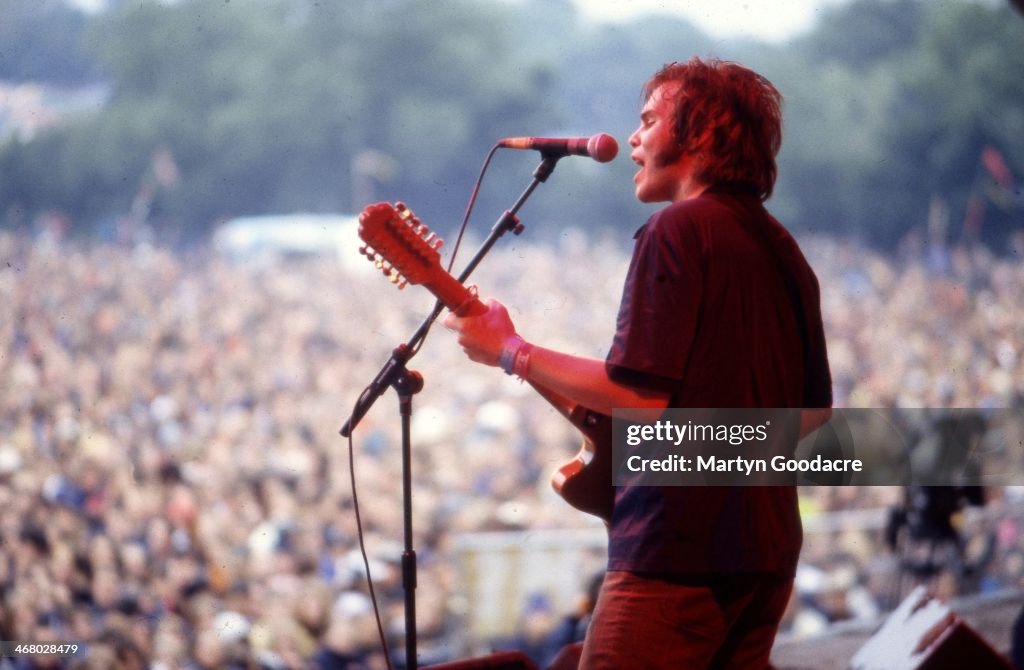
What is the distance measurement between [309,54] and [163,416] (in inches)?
236

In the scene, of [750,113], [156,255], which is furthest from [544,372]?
[156,255]

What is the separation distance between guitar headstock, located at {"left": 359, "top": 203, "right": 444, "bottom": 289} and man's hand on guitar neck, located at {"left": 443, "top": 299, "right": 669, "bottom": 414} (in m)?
0.10

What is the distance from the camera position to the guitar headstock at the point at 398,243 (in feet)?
5.16

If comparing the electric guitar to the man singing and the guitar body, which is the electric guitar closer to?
the guitar body

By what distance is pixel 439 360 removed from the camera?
818cm

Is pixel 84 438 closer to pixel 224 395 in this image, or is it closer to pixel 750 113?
pixel 224 395

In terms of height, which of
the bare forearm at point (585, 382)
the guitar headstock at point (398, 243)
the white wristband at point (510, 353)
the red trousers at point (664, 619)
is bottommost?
the red trousers at point (664, 619)

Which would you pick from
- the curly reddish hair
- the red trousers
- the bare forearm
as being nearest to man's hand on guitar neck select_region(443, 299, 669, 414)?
the bare forearm

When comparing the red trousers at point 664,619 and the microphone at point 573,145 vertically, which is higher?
the microphone at point 573,145

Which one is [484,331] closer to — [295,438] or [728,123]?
[728,123]

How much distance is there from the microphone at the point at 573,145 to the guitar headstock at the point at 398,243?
37cm

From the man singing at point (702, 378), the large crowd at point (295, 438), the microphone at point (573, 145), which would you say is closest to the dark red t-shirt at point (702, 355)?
the man singing at point (702, 378)

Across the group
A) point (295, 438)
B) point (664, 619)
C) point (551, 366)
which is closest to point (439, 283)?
point (551, 366)

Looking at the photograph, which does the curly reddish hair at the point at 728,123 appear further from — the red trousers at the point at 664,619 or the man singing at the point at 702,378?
the red trousers at the point at 664,619
